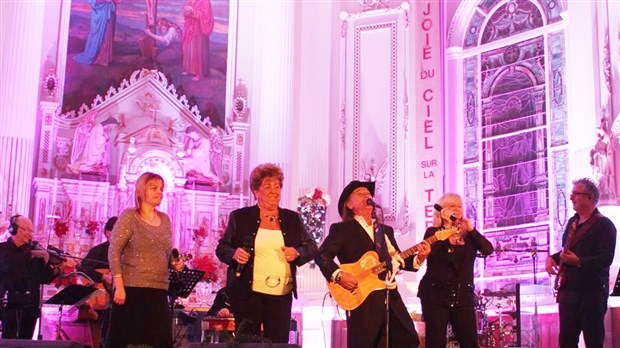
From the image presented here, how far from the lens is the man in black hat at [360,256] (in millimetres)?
6219

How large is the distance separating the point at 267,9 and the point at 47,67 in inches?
139

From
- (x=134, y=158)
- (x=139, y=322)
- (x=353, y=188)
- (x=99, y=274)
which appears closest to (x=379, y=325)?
(x=353, y=188)

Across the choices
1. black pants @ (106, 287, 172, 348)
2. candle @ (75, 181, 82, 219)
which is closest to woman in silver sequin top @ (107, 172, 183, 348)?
black pants @ (106, 287, 172, 348)

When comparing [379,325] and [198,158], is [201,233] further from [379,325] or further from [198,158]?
[379,325]

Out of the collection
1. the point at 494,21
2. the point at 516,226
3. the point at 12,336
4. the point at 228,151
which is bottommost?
the point at 12,336

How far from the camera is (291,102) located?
45.6ft

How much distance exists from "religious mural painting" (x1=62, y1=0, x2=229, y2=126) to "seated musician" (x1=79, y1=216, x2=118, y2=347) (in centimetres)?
511

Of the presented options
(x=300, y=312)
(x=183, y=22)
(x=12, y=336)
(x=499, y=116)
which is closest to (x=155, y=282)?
(x=12, y=336)

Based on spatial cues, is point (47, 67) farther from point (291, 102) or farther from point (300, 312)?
point (300, 312)

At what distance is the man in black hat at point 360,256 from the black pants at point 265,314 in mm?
442

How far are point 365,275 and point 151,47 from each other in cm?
848

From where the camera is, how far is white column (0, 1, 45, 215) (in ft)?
40.1

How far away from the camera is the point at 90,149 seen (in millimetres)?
13125

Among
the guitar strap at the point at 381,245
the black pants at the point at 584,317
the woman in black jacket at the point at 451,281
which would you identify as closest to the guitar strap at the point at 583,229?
the black pants at the point at 584,317
